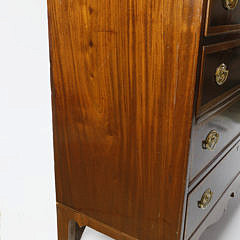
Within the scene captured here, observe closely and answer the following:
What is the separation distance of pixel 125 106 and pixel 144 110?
2.4 inches

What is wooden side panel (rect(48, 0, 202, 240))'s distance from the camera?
0.85m

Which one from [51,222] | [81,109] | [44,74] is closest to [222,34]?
[81,109]

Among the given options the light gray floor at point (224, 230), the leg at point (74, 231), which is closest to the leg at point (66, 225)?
the leg at point (74, 231)

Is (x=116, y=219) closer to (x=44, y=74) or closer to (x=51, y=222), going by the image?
(x=51, y=222)

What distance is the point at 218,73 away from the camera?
0.95 meters

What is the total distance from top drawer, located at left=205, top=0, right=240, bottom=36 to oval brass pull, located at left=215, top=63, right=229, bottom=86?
0.10m

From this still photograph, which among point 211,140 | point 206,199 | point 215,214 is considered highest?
point 211,140

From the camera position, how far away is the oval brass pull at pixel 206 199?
1.06m

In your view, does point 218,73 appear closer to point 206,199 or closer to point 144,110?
point 144,110

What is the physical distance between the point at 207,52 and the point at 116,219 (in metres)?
0.59

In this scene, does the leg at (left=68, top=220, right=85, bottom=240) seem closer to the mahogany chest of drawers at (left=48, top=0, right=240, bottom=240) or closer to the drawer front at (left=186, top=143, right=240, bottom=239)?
the mahogany chest of drawers at (left=48, top=0, right=240, bottom=240)

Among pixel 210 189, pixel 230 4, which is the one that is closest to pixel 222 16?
pixel 230 4

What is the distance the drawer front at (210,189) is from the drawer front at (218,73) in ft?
0.80

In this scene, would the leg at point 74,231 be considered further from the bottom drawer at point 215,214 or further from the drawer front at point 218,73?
the drawer front at point 218,73
